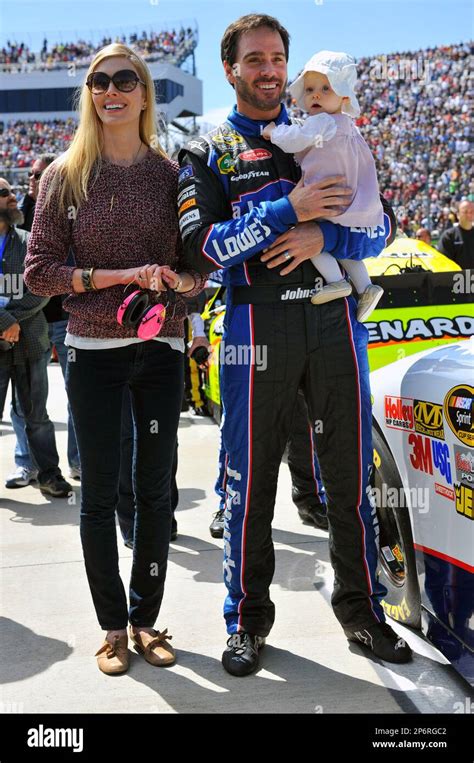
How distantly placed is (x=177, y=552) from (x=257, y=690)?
153cm

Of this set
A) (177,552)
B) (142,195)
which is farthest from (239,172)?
(177,552)

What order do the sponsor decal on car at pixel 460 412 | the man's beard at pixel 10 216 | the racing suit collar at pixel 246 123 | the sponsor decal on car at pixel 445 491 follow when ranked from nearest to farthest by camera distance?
the sponsor decal on car at pixel 460 412, the sponsor decal on car at pixel 445 491, the racing suit collar at pixel 246 123, the man's beard at pixel 10 216

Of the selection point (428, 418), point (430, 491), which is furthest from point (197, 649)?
point (428, 418)

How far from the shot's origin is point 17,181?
148ft

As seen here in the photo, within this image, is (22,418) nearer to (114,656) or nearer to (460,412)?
(114,656)

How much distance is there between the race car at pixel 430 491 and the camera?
240 cm

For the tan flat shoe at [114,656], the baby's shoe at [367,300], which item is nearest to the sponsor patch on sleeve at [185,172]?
the baby's shoe at [367,300]

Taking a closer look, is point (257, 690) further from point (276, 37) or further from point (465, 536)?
point (276, 37)

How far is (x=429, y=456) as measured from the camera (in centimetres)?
264

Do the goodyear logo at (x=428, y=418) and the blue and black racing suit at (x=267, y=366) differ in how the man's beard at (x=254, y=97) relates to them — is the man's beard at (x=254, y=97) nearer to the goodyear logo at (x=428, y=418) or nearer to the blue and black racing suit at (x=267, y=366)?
the blue and black racing suit at (x=267, y=366)

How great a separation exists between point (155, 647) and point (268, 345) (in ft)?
3.84

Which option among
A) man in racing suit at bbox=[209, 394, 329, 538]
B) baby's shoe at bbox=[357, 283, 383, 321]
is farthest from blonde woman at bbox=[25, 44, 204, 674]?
man in racing suit at bbox=[209, 394, 329, 538]

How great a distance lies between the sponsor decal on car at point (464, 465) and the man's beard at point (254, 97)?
132cm

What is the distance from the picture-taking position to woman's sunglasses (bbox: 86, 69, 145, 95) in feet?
9.09
